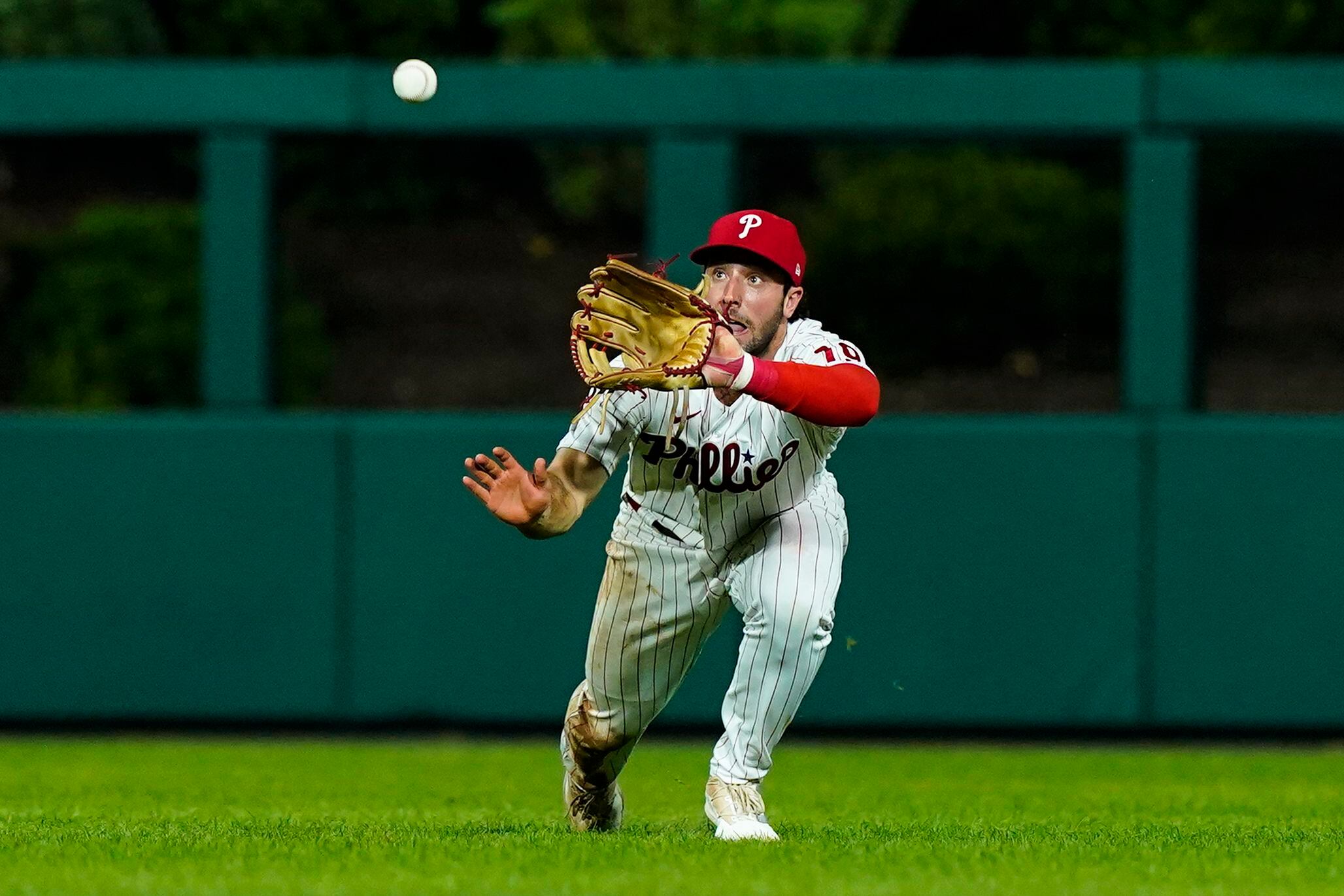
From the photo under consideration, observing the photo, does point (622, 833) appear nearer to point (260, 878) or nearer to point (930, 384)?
point (260, 878)

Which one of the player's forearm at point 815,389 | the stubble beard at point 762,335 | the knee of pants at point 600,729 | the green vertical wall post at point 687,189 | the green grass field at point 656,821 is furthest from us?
the green vertical wall post at point 687,189

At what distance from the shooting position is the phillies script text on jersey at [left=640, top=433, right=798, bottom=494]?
203 inches

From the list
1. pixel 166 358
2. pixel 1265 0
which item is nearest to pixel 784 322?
pixel 166 358

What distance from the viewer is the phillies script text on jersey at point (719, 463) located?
16.9 feet

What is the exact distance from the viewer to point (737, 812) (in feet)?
16.5

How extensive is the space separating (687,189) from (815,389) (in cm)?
377

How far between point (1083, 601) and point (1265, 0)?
6176 millimetres

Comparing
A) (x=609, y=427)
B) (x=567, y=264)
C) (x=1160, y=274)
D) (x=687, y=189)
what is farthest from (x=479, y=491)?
(x=567, y=264)

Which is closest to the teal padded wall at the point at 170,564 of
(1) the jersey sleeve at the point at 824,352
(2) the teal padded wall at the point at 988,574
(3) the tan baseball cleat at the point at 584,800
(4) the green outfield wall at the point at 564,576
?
(4) the green outfield wall at the point at 564,576

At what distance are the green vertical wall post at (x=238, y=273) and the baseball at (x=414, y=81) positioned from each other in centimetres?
116

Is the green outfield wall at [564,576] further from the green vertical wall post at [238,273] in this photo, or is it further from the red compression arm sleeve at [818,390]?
the red compression arm sleeve at [818,390]

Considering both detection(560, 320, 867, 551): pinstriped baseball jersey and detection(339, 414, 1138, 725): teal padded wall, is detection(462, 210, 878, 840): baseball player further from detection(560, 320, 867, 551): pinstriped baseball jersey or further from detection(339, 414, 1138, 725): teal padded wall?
detection(339, 414, 1138, 725): teal padded wall

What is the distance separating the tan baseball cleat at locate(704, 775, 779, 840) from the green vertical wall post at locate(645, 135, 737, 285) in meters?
3.65

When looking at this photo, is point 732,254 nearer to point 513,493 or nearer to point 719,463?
point 719,463
